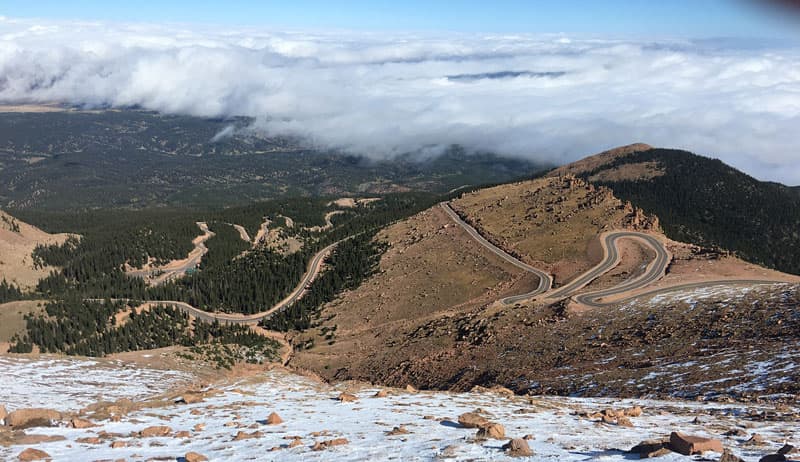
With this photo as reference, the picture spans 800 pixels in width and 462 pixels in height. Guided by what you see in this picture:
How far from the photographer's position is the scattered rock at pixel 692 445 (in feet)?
55.6

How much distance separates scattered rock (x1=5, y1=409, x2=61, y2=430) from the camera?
2439 cm

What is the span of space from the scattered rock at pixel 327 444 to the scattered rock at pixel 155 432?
320 inches

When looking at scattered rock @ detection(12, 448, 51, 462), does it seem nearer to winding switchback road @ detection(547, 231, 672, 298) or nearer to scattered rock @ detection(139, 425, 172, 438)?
scattered rock @ detection(139, 425, 172, 438)

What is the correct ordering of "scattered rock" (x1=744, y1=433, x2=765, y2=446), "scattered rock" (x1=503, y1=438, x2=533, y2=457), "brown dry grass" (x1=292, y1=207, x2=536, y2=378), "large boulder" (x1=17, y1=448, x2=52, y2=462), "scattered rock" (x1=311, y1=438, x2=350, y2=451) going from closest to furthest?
"scattered rock" (x1=503, y1=438, x2=533, y2=457) → "large boulder" (x1=17, y1=448, x2=52, y2=462) → "scattered rock" (x1=744, y1=433, x2=765, y2=446) → "scattered rock" (x1=311, y1=438, x2=350, y2=451) → "brown dry grass" (x1=292, y1=207, x2=536, y2=378)

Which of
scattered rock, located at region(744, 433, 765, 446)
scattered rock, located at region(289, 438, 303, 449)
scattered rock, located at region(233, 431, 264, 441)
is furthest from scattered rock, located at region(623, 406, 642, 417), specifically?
scattered rock, located at region(233, 431, 264, 441)

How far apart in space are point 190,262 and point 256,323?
74338 millimetres

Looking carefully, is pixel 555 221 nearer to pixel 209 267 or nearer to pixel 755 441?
pixel 755 441

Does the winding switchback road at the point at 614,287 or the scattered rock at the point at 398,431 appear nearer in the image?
the scattered rock at the point at 398,431

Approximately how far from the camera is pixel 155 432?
80.7ft

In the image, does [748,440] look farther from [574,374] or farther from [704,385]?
[574,374]

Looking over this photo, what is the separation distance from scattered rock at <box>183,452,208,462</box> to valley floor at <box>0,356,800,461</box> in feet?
2.35

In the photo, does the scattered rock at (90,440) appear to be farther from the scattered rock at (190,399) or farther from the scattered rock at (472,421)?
the scattered rock at (472,421)

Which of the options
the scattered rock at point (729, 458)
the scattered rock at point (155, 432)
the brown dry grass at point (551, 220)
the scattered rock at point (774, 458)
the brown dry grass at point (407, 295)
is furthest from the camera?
the brown dry grass at point (551, 220)

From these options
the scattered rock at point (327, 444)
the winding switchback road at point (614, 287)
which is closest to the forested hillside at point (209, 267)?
the winding switchback road at point (614, 287)
